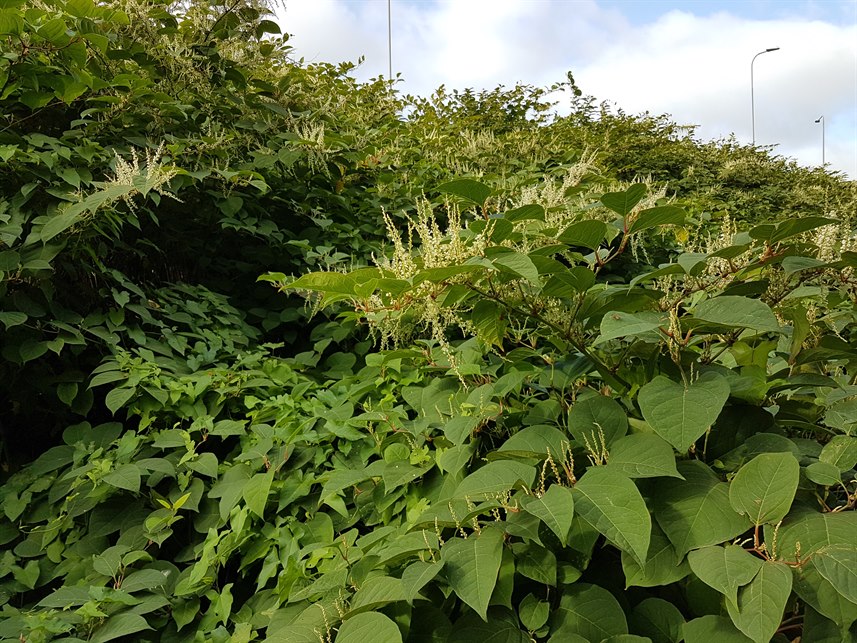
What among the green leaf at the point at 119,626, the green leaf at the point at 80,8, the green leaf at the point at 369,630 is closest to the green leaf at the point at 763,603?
the green leaf at the point at 369,630

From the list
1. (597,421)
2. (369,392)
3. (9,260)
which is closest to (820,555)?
(597,421)

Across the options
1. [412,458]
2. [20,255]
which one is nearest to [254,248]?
[20,255]

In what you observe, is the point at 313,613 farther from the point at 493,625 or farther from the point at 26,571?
the point at 26,571

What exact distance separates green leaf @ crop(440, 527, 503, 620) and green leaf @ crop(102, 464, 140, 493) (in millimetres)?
1275

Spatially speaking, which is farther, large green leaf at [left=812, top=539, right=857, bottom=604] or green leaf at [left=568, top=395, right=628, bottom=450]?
green leaf at [left=568, top=395, right=628, bottom=450]

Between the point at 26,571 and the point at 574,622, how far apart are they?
6.12 feet

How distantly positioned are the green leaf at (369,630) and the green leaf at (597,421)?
56 centimetres

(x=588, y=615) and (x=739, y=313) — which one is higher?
(x=739, y=313)

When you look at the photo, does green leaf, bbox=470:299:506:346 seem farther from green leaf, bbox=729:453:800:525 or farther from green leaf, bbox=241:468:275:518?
green leaf, bbox=241:468:275:518

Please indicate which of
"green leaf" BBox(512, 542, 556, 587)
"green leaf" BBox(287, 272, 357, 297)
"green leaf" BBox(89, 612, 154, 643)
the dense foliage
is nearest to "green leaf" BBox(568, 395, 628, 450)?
the dense foliage

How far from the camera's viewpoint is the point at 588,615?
1.26 meters

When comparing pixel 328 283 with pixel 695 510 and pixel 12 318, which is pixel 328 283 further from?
pixel 12 318

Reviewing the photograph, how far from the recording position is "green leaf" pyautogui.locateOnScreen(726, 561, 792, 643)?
3.29ft

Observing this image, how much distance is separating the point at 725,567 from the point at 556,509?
30 cm
